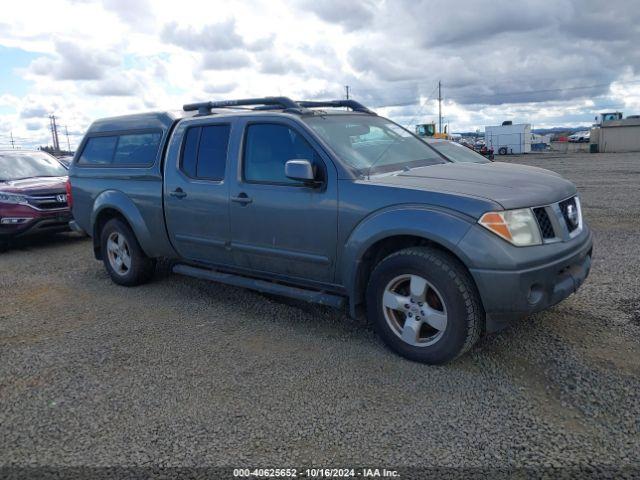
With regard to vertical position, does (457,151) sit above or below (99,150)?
below

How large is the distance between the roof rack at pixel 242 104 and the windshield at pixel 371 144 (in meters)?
0.39

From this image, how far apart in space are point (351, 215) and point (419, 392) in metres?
1.35

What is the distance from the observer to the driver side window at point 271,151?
173 inches

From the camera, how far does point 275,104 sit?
4996mm

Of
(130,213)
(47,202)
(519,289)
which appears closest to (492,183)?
(519,289)

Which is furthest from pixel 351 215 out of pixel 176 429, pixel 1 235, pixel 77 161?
pixel 1 235

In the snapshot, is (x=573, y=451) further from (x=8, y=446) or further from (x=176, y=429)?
(x=8, y=446)

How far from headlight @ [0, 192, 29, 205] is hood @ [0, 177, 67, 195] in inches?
2.8

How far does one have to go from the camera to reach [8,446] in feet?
9.82

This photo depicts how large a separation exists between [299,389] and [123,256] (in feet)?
11.3

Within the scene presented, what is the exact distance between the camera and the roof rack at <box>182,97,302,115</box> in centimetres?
488

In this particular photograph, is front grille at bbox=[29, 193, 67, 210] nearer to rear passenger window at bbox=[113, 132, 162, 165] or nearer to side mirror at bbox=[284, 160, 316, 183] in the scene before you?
rear passenger window at bbox=[113, 132, 162, 165]

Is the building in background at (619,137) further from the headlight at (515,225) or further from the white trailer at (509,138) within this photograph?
the headlight at (515,225)

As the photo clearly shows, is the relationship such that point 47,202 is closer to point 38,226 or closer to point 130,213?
point 38,226
